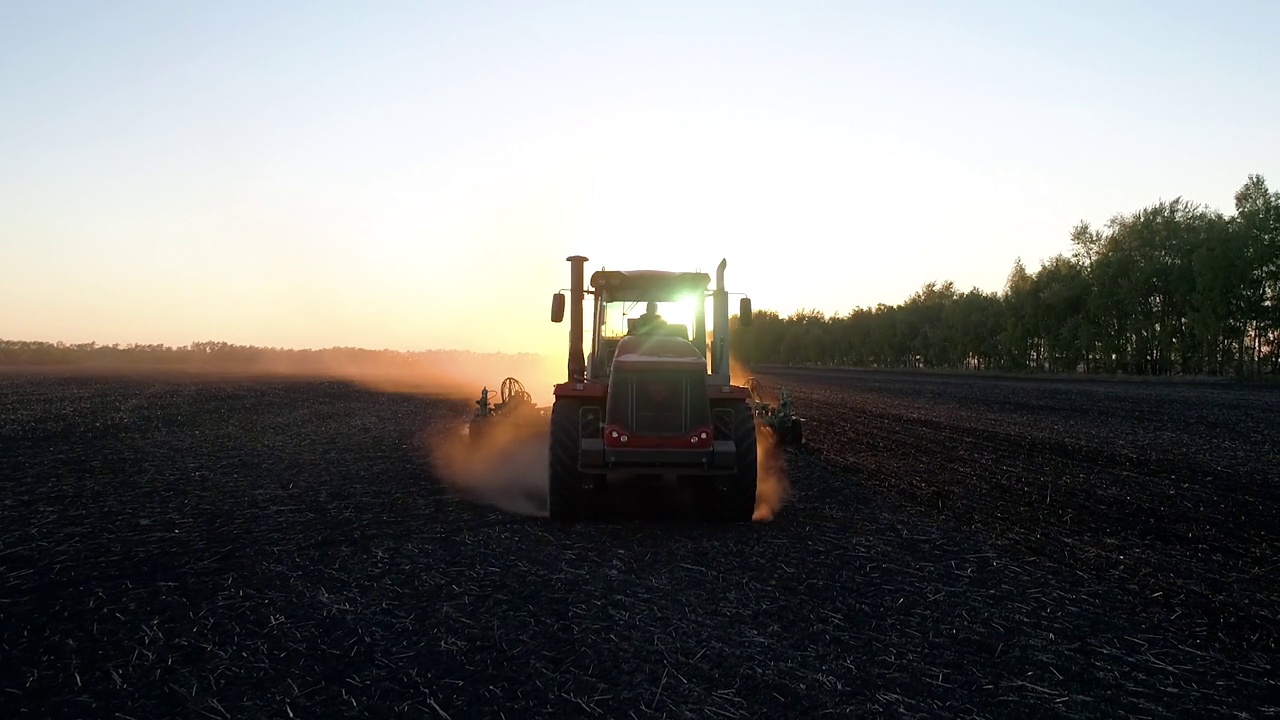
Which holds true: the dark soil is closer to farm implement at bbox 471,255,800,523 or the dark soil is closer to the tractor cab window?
farm implement at bbox 471,255,800,523

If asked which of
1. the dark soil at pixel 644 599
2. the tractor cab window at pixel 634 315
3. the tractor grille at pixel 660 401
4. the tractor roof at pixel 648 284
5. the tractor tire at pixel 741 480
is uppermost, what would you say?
the tractor roof at pixel 648 284

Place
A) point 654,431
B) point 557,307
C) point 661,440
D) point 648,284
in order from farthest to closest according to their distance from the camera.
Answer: point 648,284
point 557,307
point 654,431
point 661,440

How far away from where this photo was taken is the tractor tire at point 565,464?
1006 cm

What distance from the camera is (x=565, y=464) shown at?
10.1 meters

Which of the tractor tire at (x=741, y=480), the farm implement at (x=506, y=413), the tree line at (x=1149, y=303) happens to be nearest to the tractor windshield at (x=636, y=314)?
the tractor tire at (x=741, y=480)

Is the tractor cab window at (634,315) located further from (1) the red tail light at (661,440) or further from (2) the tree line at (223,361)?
(2) the tree line at (223,361)

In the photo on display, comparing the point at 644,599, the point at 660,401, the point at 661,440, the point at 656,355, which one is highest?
the point at 656,355

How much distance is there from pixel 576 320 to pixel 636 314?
916 mm

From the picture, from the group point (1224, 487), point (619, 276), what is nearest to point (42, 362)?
point (619, 276)

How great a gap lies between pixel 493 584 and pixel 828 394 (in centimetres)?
3710

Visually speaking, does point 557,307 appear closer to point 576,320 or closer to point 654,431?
point 576,320

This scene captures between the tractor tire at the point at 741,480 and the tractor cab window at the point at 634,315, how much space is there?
237cm

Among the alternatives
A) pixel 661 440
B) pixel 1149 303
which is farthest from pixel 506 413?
pixel 1149 303

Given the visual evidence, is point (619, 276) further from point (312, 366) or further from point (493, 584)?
point (312, 366)
